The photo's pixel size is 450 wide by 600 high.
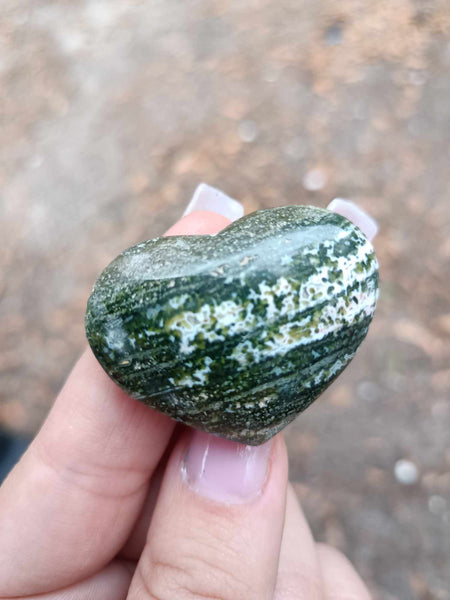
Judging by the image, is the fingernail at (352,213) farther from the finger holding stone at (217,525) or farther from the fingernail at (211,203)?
the finger holding stone at (217,525)

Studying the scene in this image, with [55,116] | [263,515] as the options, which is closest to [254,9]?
[55,116]

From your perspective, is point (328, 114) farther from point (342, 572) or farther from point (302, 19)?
point (342, 572)

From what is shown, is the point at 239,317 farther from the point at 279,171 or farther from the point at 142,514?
the point at 279,171

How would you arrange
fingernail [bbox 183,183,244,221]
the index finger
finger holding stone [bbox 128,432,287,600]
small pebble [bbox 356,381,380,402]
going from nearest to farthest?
finger holding stone [bbox 128,432,287,600] < the index finger < fingernail [bbox 183,183,244,221] < small pebble [bbox 356,381,380,402]

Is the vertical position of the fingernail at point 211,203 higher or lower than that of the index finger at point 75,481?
higher

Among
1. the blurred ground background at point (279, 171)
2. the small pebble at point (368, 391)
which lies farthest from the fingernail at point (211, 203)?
the small pebble at point (368, 391)

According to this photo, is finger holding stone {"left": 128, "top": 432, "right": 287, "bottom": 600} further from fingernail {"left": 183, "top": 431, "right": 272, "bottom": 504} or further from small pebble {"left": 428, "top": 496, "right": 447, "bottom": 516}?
small pebble {"left": 428, "top": 496, "right": 447, "bottom": 516}

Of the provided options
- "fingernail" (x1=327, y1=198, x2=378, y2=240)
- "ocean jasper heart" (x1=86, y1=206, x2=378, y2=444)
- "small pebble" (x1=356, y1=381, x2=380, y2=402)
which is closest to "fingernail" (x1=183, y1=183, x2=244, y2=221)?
"fingernail" (x1=327, y1=198, x2=378, y2=240)
